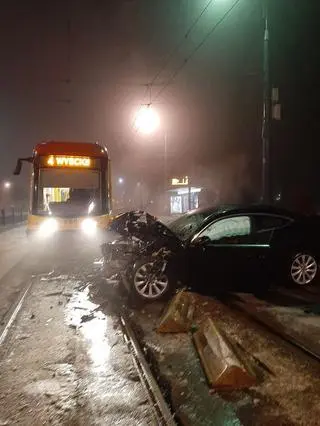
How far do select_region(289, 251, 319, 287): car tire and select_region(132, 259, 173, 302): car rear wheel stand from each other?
216 centimetres

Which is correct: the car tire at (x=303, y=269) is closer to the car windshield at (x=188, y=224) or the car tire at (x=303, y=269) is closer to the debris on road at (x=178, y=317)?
the car windshield at (x=188, y=224)

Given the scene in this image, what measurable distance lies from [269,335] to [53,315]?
3214 mm

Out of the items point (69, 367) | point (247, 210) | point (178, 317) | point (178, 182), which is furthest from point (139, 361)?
point (178, 182)

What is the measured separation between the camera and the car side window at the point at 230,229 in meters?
7.78

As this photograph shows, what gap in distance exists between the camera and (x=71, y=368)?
478 centimetres

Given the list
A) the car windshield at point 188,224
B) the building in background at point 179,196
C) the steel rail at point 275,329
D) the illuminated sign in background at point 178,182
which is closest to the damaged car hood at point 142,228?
the car windshield at point 188,224

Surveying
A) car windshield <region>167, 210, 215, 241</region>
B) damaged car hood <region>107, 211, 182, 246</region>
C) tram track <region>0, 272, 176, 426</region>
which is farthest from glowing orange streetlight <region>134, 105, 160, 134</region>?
tram track <region>0, 272, 176, 426</region>

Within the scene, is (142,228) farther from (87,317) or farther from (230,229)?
(87,317)

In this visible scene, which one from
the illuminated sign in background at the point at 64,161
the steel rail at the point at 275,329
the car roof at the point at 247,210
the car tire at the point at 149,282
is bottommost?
the steel rail at the point at 275,329

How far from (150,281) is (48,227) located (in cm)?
659

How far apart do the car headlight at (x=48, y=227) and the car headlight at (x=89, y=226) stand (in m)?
0.77

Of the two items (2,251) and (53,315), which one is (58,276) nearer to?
(53,315)

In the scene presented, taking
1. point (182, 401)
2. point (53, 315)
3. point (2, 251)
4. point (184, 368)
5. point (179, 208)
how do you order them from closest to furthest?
point (182, 401) → point (184, 368) → point (53, 315) → point (2, 251) → point (179, 208)

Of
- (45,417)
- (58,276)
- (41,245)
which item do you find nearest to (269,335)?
(45,417)
